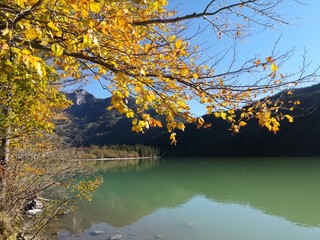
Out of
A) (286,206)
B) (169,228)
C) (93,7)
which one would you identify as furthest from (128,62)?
(286,206)

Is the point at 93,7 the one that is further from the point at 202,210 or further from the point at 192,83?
the point at 202,210

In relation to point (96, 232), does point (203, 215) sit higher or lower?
higher

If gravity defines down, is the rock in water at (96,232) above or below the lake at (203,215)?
below

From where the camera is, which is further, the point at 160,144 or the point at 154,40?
the point at 160,144

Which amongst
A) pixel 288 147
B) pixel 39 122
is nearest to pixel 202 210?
pixel 39 122

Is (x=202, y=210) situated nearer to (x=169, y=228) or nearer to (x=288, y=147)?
(x=169, y=228)

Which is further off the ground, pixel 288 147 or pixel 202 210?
pixel 288 147

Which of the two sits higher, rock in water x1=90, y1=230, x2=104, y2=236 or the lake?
the lake

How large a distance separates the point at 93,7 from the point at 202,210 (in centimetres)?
2155

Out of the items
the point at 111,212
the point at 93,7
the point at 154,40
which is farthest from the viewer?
the point at 111,212

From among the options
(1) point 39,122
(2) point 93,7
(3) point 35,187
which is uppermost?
(2) point 93,7

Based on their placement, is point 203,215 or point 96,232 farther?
point 203,215

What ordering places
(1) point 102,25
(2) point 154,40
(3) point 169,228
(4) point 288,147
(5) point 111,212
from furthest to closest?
1. (4) point 288,147
2. (5) point 111,212
3. (3) point 169,228
4. (2) point 154,40
5. (1) point 102,25

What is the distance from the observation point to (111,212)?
22594 millimetres
